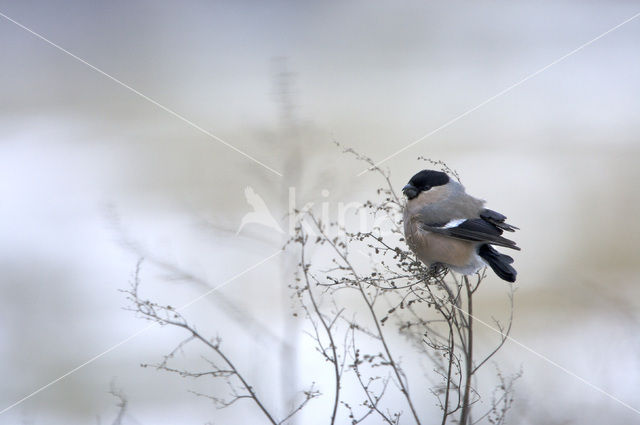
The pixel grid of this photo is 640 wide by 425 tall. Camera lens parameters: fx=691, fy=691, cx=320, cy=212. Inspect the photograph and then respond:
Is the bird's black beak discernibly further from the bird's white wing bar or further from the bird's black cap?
the bird's white wing bar

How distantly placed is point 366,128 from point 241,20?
1.09 m

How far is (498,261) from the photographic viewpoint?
1646 millimetres

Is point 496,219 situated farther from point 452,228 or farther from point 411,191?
point 411,191

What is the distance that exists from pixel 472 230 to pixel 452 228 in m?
0.05

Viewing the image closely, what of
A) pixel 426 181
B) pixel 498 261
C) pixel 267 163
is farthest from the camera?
pixel 267 163

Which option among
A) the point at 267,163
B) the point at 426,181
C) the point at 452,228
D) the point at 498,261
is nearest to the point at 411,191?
the point at 426,181

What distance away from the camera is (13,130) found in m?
3.67

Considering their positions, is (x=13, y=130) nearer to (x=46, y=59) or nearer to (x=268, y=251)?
(x=46, y=59)

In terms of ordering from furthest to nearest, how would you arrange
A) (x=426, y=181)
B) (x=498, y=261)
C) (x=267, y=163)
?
(x=267, y=163), (x=426, y=181), (x=498, y=261)

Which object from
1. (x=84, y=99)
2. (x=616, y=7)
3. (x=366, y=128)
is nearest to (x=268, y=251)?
(x=366, y=128)

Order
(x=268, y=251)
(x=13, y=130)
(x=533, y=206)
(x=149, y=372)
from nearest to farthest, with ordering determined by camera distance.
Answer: (x=268, y=251) < (x=149, y=372) < (x=533, y=206) < (x=13, y=130)

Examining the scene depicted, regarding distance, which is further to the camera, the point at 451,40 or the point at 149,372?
the point at 451,40

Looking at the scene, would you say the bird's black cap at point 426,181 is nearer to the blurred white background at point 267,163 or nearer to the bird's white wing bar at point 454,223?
the bird's white wing bar at point 454,223

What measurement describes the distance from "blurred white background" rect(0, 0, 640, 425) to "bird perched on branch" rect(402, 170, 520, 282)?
0.39m
